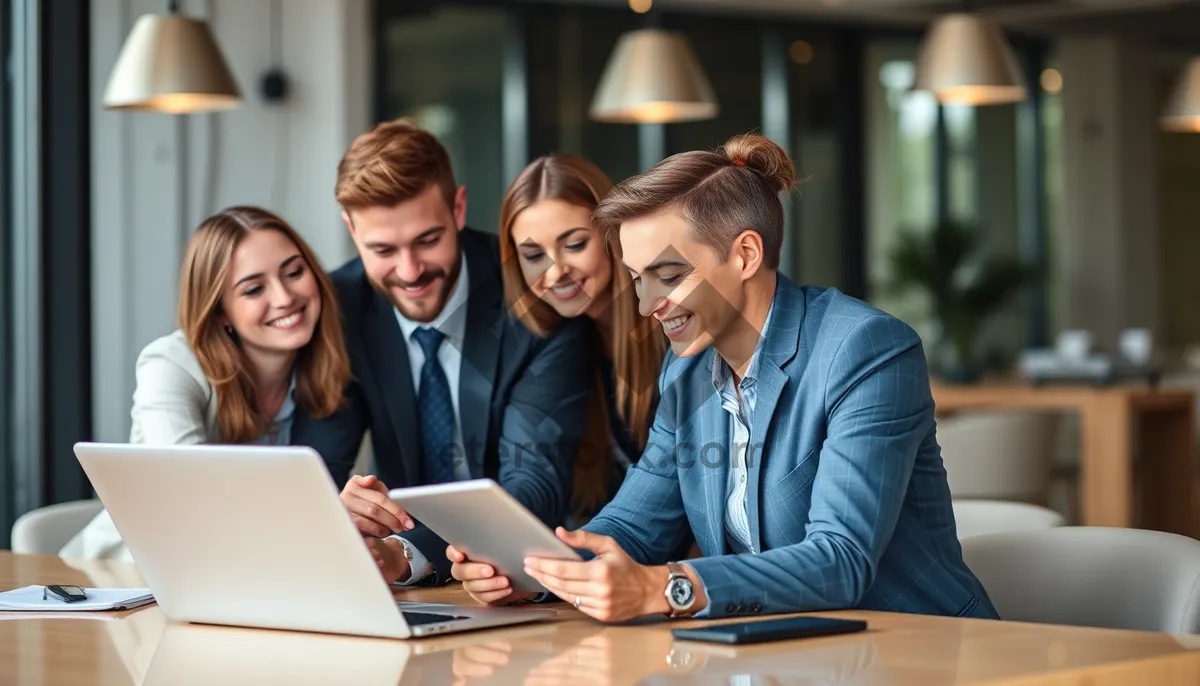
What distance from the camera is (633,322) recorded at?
2.66m

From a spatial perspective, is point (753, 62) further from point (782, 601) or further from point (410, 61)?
point (782, 601)

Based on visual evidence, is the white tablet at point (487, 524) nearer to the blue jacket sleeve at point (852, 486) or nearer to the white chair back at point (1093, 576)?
A: the blue jacket sleeve at point (852, 486)

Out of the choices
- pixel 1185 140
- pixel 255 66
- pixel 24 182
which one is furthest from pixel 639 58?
pixel 1185 140

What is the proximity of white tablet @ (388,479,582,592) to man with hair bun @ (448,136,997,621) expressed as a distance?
3 centimetres

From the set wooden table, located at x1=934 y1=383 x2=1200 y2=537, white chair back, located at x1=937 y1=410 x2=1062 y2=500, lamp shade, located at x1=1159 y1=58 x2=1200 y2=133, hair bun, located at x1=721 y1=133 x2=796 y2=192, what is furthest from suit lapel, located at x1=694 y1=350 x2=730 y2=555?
lamp shade, located at x1=1159 y1=58 x2=1200 y2=133

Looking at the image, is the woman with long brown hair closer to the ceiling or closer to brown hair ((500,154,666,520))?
brown hair ((500,154,666,520))

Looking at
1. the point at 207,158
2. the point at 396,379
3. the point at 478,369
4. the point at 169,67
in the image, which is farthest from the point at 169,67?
the point at 478,369

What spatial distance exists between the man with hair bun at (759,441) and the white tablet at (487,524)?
3cm

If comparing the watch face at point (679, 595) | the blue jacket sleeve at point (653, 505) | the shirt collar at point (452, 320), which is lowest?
the watch face at point (679, 595)

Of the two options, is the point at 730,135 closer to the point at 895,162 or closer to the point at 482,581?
the point at 482,581

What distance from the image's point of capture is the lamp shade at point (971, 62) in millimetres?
4855

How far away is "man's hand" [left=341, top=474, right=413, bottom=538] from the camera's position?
6.64 feet

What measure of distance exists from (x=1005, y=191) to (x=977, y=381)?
273 cm

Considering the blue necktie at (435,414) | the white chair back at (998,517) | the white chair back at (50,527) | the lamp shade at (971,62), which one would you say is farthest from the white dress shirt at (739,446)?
the lamp shade at (971,62)
